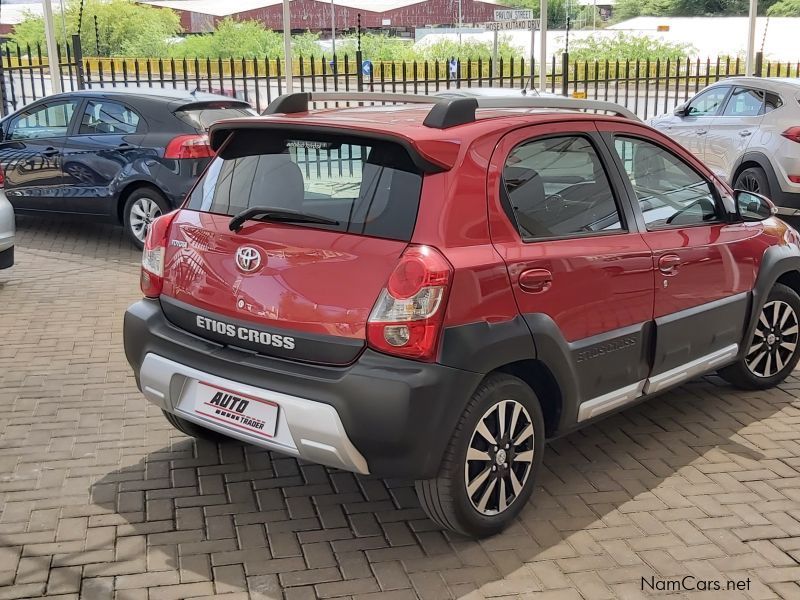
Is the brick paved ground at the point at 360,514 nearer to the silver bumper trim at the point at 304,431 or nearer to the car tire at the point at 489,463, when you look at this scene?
the car tire at the point at 489,463

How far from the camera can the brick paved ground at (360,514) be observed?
3568 millimetres

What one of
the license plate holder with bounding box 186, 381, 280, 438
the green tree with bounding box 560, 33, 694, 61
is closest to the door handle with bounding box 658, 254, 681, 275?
the license plate holder with bounding box 186, 381, 280, 438

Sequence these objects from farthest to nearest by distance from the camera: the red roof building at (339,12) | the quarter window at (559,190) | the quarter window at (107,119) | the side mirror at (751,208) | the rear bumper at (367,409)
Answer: the red roof building at (339,12) < the quarter window at (107,119) < the side mirror at (751,208) < the quarter window at (559,190) < the rear bumper at (367,409)

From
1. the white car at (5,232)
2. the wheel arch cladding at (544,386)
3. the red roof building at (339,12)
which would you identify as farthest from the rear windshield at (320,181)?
the red roof building at (339,12)

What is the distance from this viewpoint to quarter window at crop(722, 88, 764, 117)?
11177mm

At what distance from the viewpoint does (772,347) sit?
5.61 metres

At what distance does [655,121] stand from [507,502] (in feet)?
34.1

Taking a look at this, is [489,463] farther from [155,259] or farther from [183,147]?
[183,147]

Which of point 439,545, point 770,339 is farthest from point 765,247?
point 439,545

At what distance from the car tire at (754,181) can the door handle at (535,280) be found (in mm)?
7573

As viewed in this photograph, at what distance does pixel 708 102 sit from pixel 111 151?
7324 millimetres

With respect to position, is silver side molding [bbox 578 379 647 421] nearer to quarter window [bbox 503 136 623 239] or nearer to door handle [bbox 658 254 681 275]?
door handle [bbox 658 254 681 275]

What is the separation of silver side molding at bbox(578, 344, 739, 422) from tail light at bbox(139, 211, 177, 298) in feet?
6.32

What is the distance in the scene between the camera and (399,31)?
8269 cm
